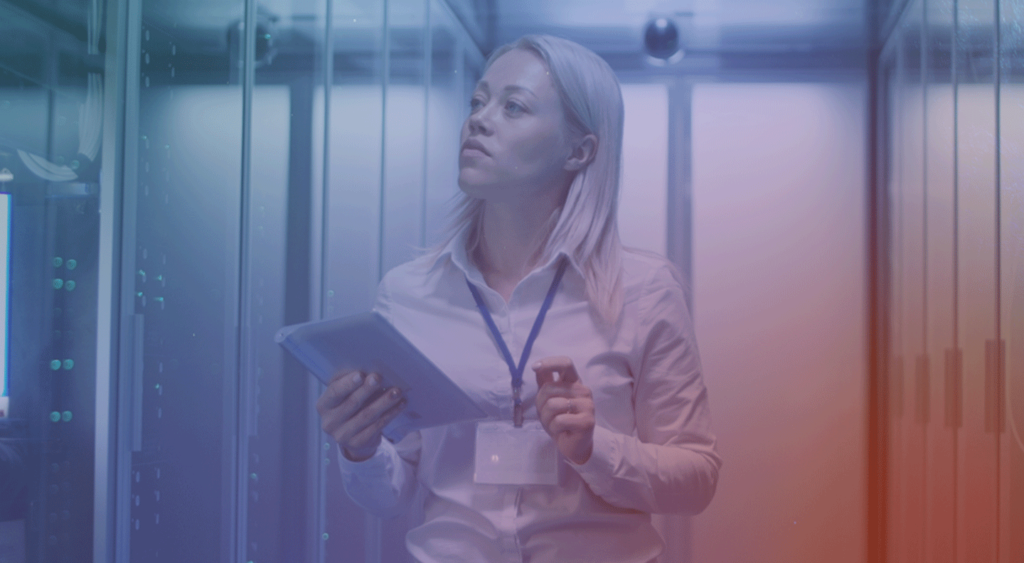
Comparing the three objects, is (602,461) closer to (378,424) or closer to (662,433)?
(662,433)

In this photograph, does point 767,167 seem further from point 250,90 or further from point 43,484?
point 43,484

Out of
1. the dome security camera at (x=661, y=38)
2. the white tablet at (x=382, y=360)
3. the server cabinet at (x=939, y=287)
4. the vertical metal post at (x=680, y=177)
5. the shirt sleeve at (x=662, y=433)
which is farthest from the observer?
the vertical metal post at (x=680, y=177)

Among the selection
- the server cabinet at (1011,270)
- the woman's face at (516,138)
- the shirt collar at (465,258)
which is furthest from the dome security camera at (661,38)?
the shirt collar at (465,258)

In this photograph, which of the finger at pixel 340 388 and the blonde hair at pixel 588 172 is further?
the blonde hair at pixel 588 172

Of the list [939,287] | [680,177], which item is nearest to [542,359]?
[939,287]

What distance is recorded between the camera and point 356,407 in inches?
43.7

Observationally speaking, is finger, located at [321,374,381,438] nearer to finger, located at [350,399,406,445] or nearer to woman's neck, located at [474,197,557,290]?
finger, located at [350,399,406,445]

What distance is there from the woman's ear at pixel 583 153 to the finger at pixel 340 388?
0.53 m

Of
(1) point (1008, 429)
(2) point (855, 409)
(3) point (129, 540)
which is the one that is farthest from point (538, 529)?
(2) point (855, 409)

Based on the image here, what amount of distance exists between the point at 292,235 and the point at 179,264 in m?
0.67

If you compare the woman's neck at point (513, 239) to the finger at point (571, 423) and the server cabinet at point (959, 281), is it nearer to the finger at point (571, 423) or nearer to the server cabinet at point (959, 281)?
the finger at point (571, 423)

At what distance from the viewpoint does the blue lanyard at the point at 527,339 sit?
1.19 metres

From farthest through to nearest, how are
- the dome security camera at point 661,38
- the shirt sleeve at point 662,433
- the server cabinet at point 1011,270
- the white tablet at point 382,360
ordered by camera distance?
the dome security camera at point 661,38 < the server cabinet at point 1011,270 < the shirt sleeve at point 662,433 < the white tablet at point 382,360

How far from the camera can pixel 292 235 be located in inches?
87.1
